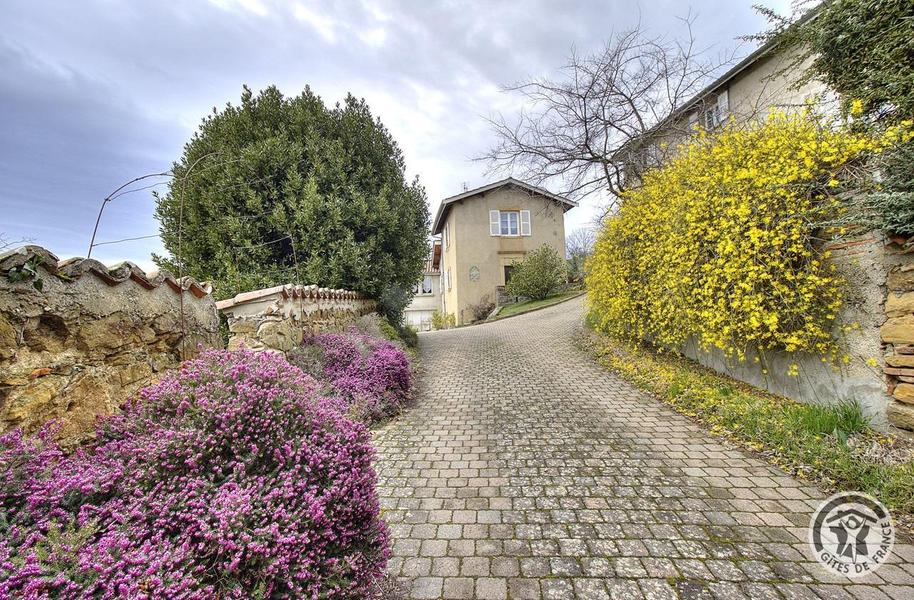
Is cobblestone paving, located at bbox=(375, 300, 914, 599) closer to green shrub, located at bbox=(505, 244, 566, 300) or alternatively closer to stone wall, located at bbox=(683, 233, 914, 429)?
stone wall, located at bbox=(683, 233, 914, 429)

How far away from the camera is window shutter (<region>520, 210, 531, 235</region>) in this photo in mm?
20344

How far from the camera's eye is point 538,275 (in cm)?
1814

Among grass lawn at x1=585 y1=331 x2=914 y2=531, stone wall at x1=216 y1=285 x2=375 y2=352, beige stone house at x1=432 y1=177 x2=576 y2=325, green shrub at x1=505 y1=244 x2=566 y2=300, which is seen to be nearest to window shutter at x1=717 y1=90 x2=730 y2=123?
grass lawn at x1=585 y1=331 x2=914 y2=531

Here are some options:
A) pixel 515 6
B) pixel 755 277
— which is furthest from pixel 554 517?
pixel 515 6

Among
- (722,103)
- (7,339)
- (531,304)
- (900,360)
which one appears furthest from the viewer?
(531,304)

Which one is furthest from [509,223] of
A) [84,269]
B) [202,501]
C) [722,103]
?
[202,501]

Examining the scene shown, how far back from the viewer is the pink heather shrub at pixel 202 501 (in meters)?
1.23

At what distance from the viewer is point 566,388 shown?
606 cm

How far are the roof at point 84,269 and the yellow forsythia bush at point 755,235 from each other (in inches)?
221

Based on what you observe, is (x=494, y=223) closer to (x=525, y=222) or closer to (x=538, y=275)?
(x=525, y=222)

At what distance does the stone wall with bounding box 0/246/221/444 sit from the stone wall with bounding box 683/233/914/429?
6.26 meters

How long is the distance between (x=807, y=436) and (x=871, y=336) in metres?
1.20

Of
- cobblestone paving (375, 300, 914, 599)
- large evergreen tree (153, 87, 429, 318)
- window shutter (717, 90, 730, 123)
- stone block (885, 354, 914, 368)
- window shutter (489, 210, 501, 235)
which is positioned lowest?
cobblestone paving (375, 300, 914, 599)

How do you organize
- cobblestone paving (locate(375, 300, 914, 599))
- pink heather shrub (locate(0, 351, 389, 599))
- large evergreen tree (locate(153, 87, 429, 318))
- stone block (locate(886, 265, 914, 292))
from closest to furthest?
1. pink heather shrub (locate(0, 351, 389, 599))
2. cobblestone paving (locate(375, 300, 914, 599))
3. stone block (locate(886, 265, 914, 292))
4. large evergreen tree (locate(153, 87, 429, 318))
